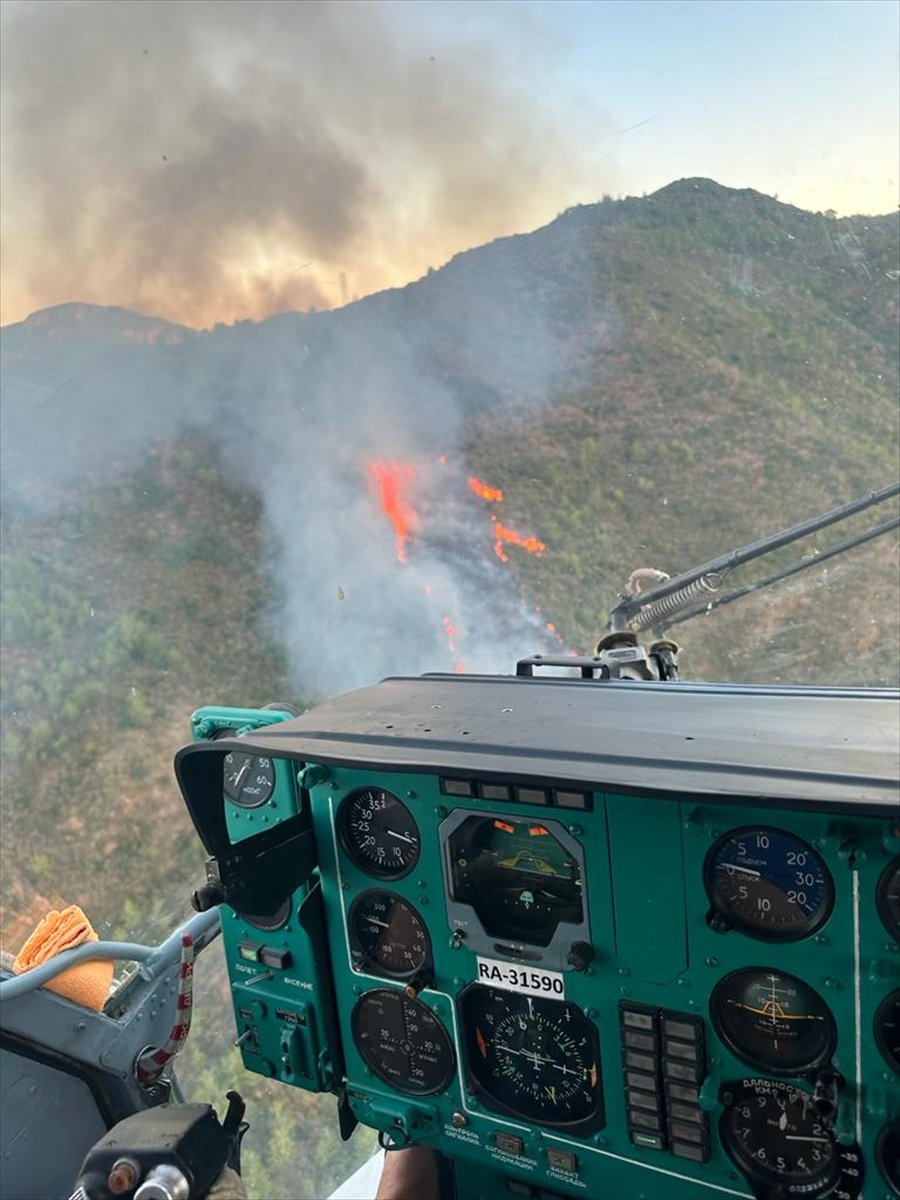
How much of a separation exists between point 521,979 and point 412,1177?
876 millimetres

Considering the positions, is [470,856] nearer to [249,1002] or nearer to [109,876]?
[249,1002]

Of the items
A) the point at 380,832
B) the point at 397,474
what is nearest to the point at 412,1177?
the point at 380,832

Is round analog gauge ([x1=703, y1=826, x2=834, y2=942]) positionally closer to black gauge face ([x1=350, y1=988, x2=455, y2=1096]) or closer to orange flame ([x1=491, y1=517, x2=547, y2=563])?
black gauge face ([x1=350, y1=988, x2=455, y2=1096])

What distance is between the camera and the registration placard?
5.74 feet

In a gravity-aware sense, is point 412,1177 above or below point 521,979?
below

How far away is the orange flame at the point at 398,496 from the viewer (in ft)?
18.6

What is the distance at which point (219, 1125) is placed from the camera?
3.90 ft

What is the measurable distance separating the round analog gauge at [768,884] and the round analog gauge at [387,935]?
2.54ft

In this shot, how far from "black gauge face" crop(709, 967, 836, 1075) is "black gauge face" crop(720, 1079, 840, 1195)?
5cm

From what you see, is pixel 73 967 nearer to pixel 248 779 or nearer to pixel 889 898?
pixel 248 779

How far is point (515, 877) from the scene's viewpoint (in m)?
1.82

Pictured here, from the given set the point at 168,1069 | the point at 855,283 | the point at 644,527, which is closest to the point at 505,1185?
the point at 168,1069

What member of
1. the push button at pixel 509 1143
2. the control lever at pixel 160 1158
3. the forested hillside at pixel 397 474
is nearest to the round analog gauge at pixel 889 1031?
the push button at pixel 509 1143

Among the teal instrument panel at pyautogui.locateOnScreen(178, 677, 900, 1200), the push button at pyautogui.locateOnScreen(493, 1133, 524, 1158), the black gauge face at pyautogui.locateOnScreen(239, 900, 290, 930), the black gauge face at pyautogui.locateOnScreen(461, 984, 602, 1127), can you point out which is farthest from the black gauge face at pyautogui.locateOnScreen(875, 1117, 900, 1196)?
the black gauge face at pyautogui.locateOnScreen(239, 900, 290, 930)
